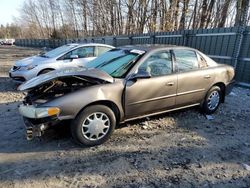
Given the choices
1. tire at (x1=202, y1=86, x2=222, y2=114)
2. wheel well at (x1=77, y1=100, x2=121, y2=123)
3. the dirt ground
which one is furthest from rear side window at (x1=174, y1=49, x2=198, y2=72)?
wheel well at (x1=77, y1=100, x2=121, y2=123)

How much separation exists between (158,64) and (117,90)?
3.38 feet

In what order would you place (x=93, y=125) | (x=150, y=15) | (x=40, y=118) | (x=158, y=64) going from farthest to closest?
(x=150, y=15) < (x=158, y=64) < (x=93, y=125) < (x=40, y=118)

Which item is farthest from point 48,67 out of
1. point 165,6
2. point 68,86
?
point 165,6

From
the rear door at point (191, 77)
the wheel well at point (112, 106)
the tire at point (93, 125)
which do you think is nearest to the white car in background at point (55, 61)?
the rear door at point (191, 77)

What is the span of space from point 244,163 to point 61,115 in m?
2.70

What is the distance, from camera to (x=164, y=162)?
332 centimetres

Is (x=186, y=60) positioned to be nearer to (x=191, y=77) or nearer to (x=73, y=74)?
(x=191, y=77)

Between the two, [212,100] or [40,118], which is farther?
[212,100]

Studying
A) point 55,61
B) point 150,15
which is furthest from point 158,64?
point 150,15

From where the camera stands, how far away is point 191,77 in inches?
182

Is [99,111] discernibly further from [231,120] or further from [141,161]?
[231,120]

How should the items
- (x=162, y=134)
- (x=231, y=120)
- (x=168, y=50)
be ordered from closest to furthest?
1. (x=162, y=134)
2. (x=168, y=50)
3. (x=231, y=120)

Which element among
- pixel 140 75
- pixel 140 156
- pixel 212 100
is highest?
pixel 140 75

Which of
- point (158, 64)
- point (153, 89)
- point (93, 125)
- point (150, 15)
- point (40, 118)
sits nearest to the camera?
point (40, 118)
